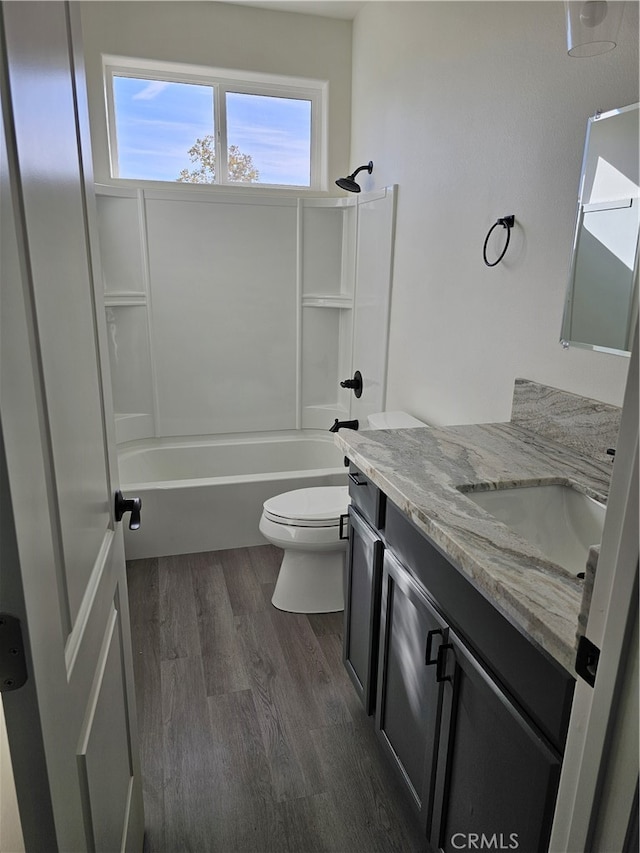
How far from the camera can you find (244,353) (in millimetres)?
3695

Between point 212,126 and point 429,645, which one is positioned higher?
point 212,126

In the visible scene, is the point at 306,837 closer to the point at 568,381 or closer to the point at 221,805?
the point at 221,805

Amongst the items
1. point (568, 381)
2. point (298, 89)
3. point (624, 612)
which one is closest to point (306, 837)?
point (624, 612)

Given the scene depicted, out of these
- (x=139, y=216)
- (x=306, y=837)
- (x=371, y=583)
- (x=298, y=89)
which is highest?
(x=298, y=89)

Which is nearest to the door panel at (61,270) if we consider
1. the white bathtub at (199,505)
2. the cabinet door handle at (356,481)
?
the cabinet door handle at (356,481)

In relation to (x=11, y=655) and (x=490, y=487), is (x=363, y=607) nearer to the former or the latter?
(x=490, y=487)

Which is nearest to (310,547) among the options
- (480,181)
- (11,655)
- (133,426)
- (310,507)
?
(310,507)

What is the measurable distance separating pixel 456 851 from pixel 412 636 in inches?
17.6

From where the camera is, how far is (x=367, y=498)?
1.66m

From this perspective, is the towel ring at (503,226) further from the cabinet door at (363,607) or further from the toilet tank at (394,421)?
the cabinet door at (363,607)

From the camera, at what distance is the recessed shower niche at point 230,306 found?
335cm

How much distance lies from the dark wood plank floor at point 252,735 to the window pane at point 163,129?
2.41 meters

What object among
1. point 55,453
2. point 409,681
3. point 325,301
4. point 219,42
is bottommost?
point 409,681

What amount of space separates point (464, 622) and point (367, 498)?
0.57m
